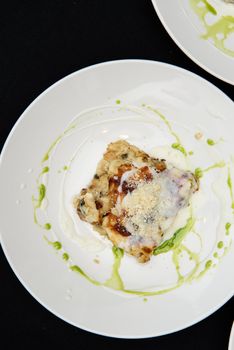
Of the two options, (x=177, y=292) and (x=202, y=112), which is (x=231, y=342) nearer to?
(x=177, y=292)

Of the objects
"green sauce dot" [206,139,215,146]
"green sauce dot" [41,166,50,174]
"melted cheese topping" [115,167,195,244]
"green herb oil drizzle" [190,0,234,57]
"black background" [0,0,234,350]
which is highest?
"black background" [0,0,234,350]

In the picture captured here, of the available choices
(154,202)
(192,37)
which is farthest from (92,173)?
(192,37)

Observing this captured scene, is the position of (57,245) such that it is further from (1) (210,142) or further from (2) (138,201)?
(1) (210,142)

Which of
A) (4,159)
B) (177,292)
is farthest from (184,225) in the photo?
(4,159)

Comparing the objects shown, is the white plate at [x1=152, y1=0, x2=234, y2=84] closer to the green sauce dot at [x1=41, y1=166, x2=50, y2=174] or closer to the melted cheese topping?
the melted cheese topping

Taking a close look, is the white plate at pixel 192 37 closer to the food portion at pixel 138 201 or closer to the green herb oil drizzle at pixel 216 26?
the green herb oil drizzle at pixel 216 26

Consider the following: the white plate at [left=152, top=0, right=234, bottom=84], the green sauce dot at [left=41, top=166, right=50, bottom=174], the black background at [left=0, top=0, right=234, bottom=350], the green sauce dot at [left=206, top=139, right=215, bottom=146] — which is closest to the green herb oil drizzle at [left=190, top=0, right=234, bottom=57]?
the white plate at [left=152, top=0, right=234, bottom=84]
